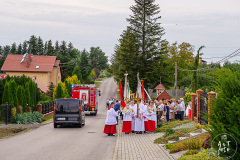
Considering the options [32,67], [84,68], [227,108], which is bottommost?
[227,108]

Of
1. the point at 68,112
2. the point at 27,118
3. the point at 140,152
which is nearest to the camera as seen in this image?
the point at 140,152

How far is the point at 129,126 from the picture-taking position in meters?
20.1

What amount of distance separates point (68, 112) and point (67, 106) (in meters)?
0.39

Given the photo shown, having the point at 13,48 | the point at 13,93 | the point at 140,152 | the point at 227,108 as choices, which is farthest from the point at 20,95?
the point at 13,48

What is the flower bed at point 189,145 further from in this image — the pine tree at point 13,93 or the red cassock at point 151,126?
the pine tree at point 13,93

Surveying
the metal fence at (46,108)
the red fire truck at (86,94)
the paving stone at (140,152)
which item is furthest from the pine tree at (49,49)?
the paving stone at (140,152)

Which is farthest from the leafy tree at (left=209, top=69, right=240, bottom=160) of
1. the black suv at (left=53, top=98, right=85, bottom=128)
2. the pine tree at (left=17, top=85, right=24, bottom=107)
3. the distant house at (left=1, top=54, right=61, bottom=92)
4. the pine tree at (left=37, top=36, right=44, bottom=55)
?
the pine tree at (left=37, top=36, right=44, bottom=55)

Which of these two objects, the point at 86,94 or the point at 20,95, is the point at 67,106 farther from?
the point at 86,94

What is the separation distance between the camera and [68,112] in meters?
23.2

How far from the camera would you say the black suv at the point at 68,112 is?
23016 mm

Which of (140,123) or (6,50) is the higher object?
(6,50)

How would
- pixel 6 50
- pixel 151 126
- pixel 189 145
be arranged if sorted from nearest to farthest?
pixel 189 145
pixel 151 126
pixel 6 50

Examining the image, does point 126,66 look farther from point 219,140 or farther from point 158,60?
point 219,140

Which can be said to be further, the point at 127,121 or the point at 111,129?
the point at 127,121
